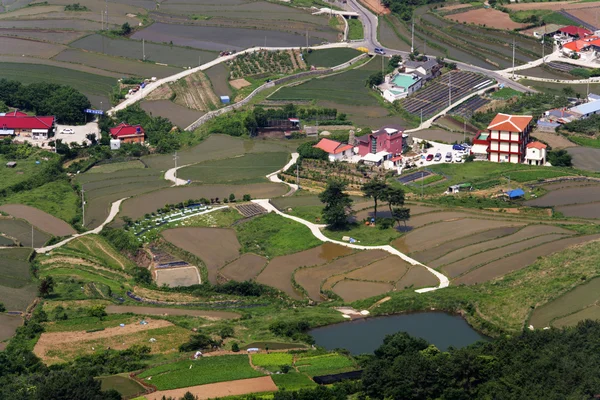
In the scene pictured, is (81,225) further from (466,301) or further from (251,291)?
(466,301)

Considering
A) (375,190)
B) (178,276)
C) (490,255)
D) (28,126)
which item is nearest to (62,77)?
(28,126)

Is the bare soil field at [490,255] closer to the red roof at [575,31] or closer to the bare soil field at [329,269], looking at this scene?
the bare soil field at [329,269]

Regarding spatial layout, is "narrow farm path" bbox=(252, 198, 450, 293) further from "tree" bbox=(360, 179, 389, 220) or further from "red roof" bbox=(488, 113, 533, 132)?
"red roof" bbox=(488, 113, 533, 132)

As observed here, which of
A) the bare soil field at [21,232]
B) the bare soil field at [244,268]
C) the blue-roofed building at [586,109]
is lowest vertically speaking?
the bare soil field at [21,232]

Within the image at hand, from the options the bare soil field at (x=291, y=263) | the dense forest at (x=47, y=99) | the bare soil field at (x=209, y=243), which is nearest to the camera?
the bare soil field at (x=291, y=263)

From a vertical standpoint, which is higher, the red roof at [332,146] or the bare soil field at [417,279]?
the bare soil field at [417,279]

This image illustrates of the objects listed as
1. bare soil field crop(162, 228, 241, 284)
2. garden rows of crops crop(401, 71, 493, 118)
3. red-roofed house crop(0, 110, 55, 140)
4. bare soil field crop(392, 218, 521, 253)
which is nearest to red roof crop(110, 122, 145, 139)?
red-roofed house crop(0, 110, 55, 140)

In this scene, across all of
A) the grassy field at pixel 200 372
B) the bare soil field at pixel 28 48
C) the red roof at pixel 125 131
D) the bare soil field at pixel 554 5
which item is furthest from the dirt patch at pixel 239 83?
the grassy field at pixel 200 372

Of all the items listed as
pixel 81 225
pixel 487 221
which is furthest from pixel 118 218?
pixel 487 221
